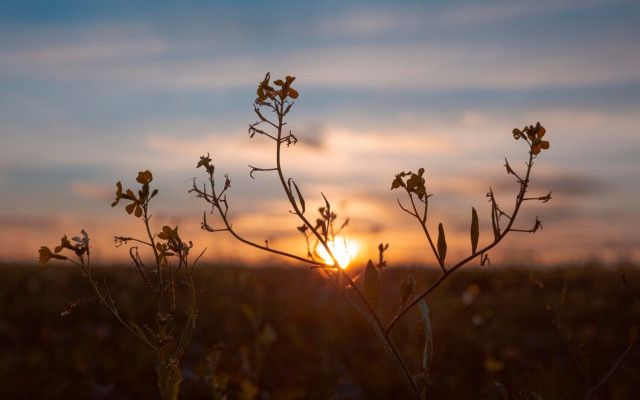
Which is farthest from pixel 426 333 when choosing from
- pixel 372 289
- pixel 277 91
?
pixel 277 91

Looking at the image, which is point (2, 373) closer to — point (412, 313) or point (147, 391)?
point (147, 391)

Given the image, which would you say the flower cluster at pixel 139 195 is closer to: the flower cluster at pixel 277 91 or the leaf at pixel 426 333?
the flower cluster at pixel 277 91

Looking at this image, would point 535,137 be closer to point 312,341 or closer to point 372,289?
point 372,289

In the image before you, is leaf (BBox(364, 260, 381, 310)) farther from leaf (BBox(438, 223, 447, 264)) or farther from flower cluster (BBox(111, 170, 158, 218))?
flower cluster (BBox(111, 170, 158, 218))

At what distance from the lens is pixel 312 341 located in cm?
596

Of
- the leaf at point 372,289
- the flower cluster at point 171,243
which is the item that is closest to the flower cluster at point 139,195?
the flower cluster at point 171,243

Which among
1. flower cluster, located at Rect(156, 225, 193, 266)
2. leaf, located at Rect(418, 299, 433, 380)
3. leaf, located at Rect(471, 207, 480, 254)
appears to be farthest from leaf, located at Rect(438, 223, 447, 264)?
flower cluster, located at Rect(156, 225, 193, 266)

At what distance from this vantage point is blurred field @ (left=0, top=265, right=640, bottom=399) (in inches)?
182

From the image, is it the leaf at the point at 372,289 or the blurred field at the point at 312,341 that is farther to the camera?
the blurred field at the point at 312,341

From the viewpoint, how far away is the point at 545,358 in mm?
5750

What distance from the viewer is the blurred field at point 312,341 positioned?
182 inches


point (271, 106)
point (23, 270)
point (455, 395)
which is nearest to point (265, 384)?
point (455, 395)

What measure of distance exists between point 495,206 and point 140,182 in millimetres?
1211

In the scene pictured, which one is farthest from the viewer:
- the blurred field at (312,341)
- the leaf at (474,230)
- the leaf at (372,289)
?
the blurred field at (312,341)
